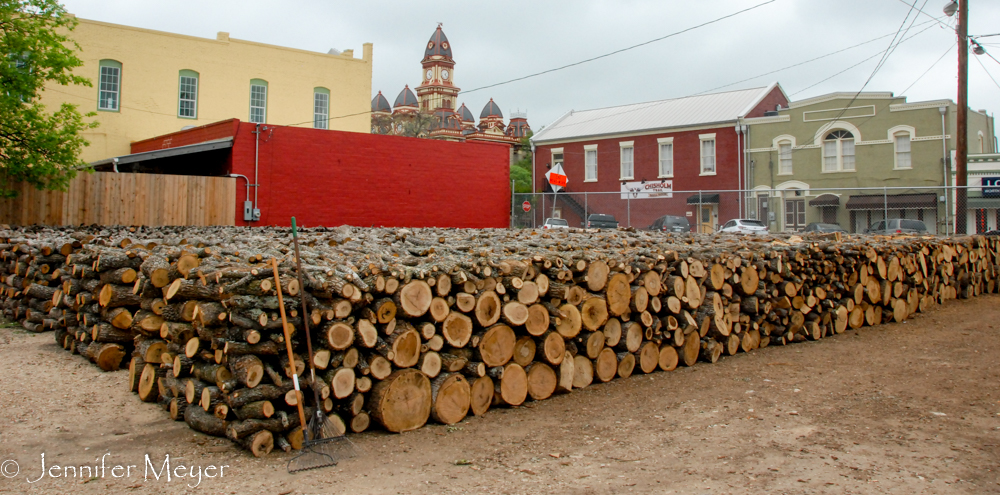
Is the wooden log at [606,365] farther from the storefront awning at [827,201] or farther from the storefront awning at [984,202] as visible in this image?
the storefront awning at [984,202]

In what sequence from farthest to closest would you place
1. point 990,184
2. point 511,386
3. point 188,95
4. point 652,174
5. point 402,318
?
1. point 652,174
2. point 188,95
3. point 990,184
4. point 511,386
5. point 402,318

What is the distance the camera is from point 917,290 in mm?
11555

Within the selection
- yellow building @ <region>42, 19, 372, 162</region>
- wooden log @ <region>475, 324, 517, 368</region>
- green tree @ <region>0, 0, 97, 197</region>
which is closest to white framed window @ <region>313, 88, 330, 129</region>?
yellow building @ <region>42, 19, 372, 162</region>

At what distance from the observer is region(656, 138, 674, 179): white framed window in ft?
125

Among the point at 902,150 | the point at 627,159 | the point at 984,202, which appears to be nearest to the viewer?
the point at 984,202

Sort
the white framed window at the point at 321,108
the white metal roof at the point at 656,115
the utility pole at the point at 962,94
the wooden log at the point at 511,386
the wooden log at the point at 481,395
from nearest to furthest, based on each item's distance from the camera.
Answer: the wooden log at the point at 481,395, the wooden log at the point at 511,386, the utility pole at the point at 962,94, the white framed window at the point at 321,108, the white metal roof at the point at 656,115

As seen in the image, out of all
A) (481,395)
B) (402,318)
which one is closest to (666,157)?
(481,395)

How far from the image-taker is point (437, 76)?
10031 centimetres

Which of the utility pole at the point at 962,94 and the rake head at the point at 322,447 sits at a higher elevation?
the utility pole at the point at 962,94

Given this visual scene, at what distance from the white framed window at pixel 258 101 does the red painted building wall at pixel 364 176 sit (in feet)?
18.4

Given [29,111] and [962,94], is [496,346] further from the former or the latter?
[962,94]

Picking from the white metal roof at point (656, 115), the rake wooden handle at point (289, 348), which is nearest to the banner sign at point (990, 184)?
the white metal roof at point (656, 115)

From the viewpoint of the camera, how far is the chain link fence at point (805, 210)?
22.0m

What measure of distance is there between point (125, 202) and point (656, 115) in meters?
30.1
